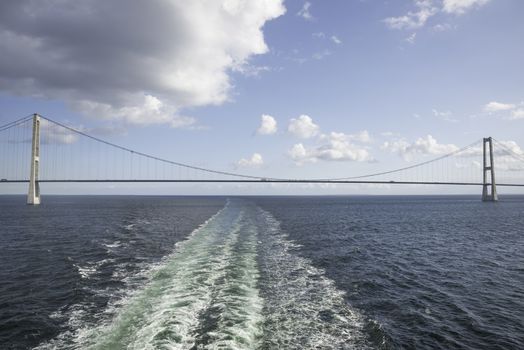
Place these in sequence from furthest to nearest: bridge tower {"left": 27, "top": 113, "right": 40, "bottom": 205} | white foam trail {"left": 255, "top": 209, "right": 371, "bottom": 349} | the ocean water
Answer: bridge tower {"left": 27, "top": 113, "right": 40, "bottom": 205}
the ocean water
white foam trail {"left": 255, "top": 209, "right": 371, "bottom": 349}

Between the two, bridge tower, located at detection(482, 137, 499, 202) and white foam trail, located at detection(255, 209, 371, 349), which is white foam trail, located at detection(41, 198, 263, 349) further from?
bridge tower, located at detection(482, 137, 499, 202)

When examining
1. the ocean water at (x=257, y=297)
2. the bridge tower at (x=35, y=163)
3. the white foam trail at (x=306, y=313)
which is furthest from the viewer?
the bridge tower at (x=35, y=163)

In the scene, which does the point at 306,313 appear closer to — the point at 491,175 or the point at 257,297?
the point at 257,297

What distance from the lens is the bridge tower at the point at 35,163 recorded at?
91.2m

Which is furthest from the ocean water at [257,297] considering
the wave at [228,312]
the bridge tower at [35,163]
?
the bridge tower at [35,163]

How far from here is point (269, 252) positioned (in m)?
24.9

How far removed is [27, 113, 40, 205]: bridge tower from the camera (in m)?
91.2

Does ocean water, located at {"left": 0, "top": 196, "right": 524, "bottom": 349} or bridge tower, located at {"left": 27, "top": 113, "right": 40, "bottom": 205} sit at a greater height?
bridge tower, located at {"left": 27, "top": 113, "right": 40, "bottom": 205}

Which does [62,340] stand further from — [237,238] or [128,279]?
[237,238]

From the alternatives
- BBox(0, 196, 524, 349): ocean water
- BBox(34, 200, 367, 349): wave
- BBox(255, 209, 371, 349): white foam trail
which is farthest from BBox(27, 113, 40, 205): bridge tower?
BBox(255, 209, 371, 349): white foam trail

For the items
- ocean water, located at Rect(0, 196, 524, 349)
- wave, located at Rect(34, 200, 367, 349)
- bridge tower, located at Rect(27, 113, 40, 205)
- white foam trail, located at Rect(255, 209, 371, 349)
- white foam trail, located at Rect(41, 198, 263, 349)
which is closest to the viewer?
white foam trail, located at Rect(41, 198, 263, 349)

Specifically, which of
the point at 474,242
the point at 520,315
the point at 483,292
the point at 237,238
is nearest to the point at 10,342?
the point at 520,315

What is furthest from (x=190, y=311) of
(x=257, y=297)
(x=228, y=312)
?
(x=257, y=297)

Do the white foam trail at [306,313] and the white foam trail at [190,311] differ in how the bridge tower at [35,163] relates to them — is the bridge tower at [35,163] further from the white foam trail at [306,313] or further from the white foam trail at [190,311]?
the white foam trail at [306,313]
